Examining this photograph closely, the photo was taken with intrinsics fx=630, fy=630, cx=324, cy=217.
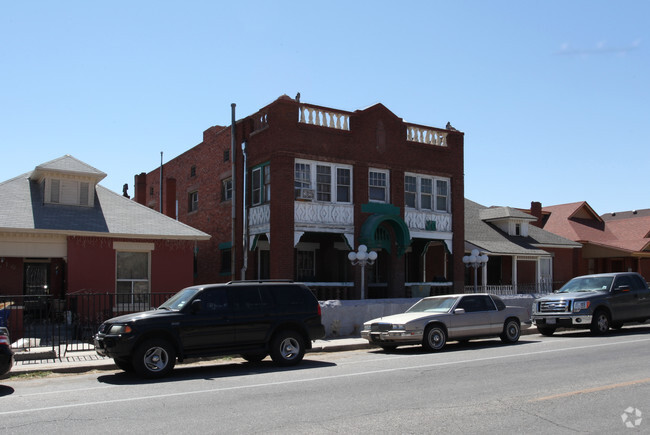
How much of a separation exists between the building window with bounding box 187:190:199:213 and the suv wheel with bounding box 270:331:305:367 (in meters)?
18.6

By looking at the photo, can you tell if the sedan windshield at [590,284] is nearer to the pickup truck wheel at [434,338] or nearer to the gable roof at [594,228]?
the pickup truck wheel at [434,338]

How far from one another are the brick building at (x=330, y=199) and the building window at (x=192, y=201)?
1.85 metres

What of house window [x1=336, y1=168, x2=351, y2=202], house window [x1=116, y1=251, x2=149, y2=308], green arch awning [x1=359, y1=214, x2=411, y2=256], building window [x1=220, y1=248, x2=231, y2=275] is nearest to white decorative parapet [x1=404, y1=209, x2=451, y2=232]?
green arch awning [x1=359, y1=214, x2=411, y2=256]

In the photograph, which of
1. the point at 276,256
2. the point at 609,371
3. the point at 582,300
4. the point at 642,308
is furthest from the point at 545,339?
the point at 276,256

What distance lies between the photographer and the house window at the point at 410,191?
25.8 m

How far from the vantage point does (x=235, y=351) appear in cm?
1263

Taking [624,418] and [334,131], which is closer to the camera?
[624,418]

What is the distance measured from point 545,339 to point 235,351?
9978 mm

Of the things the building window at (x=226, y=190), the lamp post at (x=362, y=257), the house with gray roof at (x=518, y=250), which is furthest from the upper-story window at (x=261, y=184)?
the house with gray roof at (x=518, y=250)

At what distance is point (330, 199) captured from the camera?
23750 millimetres

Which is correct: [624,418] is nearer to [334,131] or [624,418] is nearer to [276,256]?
[276,256]

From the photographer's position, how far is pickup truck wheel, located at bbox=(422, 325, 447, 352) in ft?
50.3

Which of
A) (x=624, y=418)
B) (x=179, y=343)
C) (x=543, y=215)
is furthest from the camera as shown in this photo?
(x=543, y=215)

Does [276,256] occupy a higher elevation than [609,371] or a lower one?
higher
